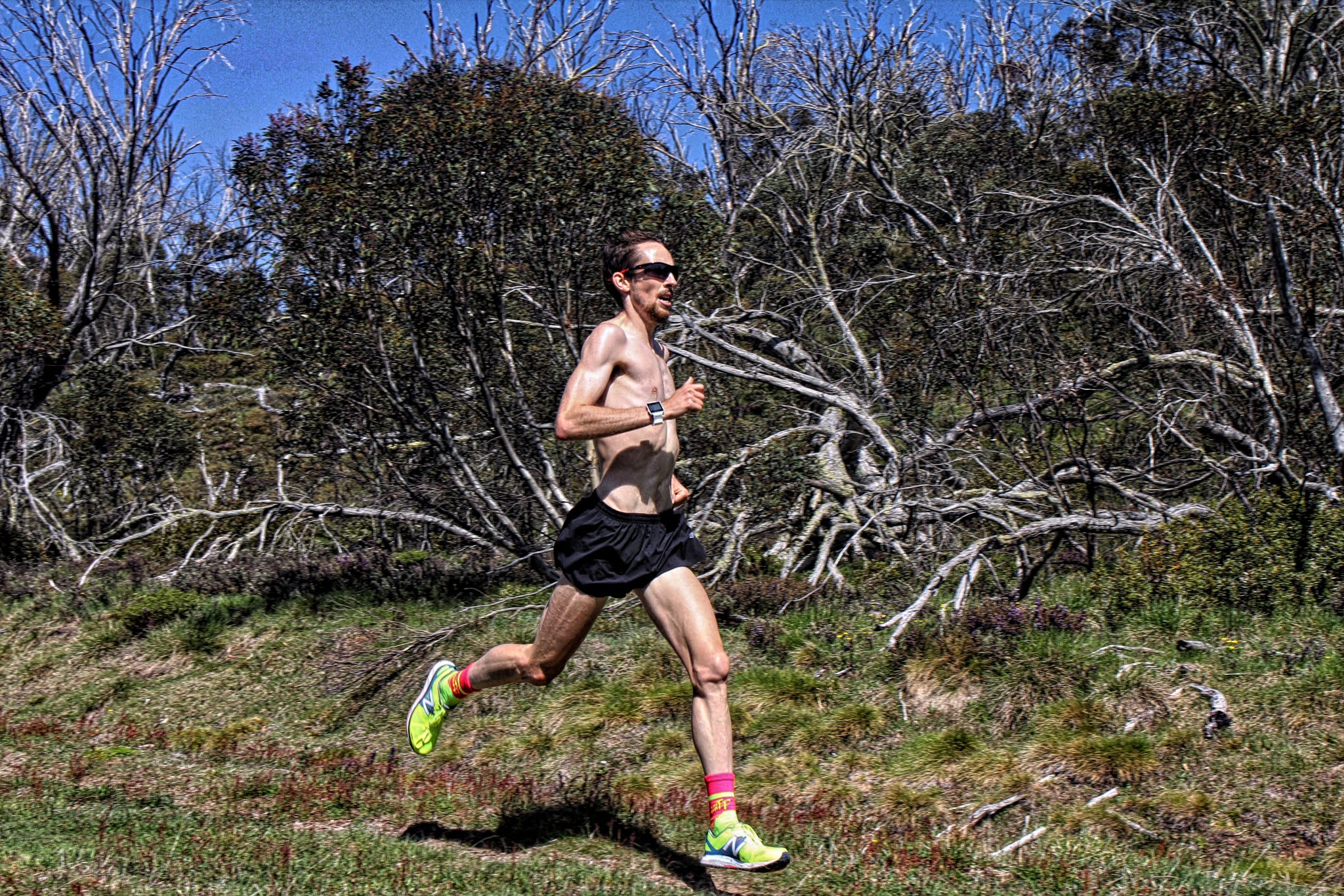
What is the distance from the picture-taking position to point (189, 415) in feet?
58.0

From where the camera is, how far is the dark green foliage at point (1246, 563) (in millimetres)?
6859

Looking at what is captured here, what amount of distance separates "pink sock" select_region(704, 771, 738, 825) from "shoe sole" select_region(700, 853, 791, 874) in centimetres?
14

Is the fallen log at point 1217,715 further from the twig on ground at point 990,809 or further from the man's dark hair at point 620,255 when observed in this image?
the man's dark hair at point 620,255

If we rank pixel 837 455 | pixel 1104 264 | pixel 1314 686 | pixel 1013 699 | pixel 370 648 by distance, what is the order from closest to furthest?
pixel 1314 686 < pixel 1013 699 < pixel 370 648 < pixel 837 455 < pixel 1104 264

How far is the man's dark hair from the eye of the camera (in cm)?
465

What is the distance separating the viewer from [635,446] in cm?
453

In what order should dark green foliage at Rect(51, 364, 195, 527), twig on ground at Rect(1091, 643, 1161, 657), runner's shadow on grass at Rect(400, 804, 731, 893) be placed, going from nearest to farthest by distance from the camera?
1. runner's shadow on grass at Rect(400, 804, 731, 893)
2. twig on ground at Rect(1091, 643, 1161, 657)
3. dark green foliage at Rect(51, 364, 195, 527)

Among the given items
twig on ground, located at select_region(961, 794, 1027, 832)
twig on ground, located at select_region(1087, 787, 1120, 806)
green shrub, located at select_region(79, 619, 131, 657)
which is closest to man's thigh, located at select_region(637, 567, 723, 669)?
twig on ground, located at select_region(961, 794, 1027, 832)

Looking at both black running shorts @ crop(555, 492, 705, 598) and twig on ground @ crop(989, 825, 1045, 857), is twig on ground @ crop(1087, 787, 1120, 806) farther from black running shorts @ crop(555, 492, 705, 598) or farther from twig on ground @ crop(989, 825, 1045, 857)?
black running shorts @ crop(555, 492, 705, 598)

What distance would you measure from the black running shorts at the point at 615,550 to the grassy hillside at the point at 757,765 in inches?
40.8

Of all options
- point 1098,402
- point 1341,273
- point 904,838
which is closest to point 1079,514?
point 1341,273

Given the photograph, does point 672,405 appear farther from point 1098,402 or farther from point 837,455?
point 1098,402

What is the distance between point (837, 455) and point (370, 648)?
3997 millimetres

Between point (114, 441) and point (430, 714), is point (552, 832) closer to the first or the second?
point (430, 714)
